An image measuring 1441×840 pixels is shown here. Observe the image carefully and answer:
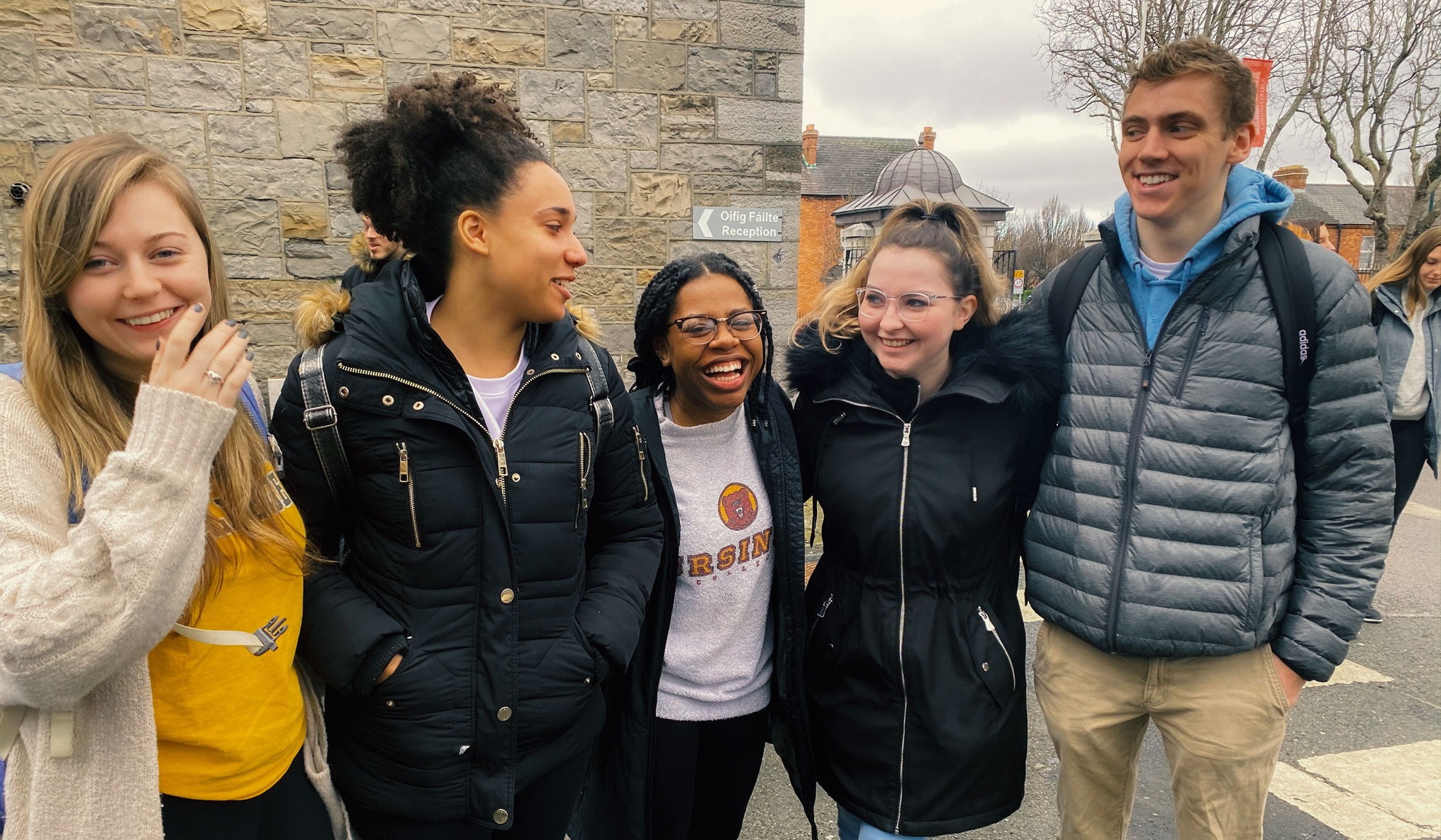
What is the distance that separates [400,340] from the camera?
151 centimetres

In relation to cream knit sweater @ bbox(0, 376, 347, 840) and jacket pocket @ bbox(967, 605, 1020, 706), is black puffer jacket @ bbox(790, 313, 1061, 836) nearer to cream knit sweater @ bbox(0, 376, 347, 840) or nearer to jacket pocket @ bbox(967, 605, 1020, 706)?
jacket pocket @ bbox(967, 605, 1020, 706)

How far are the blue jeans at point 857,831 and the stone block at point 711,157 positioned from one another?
4372 mm

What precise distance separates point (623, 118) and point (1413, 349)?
4.86m

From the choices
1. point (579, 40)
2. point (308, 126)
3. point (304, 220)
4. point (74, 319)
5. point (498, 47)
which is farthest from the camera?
point (579, 40)

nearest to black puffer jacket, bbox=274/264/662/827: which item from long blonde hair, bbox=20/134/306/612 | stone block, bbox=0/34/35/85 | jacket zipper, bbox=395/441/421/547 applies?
jacket zipper, bbox=395/441/421/547

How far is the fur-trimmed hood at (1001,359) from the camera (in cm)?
197

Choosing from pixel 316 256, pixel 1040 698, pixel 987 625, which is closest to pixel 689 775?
pixel 987 625

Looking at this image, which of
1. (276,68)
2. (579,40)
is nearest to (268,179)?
(276,68)

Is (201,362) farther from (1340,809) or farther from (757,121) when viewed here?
(757,121)

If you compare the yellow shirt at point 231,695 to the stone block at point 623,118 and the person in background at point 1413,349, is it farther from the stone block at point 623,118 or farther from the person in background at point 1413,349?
the person in background at point 1413,349

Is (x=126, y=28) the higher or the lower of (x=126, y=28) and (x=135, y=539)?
the higher

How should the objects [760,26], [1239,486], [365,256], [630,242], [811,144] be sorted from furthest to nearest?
[811,144], [630,242], [760,26], [365,256], [1239,486]

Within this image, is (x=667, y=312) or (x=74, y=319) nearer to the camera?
(x=74, y=319)

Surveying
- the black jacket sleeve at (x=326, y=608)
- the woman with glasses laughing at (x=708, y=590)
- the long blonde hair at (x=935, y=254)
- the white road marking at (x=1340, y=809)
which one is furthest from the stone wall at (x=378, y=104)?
the white road marking at (x=1340, y=809)
